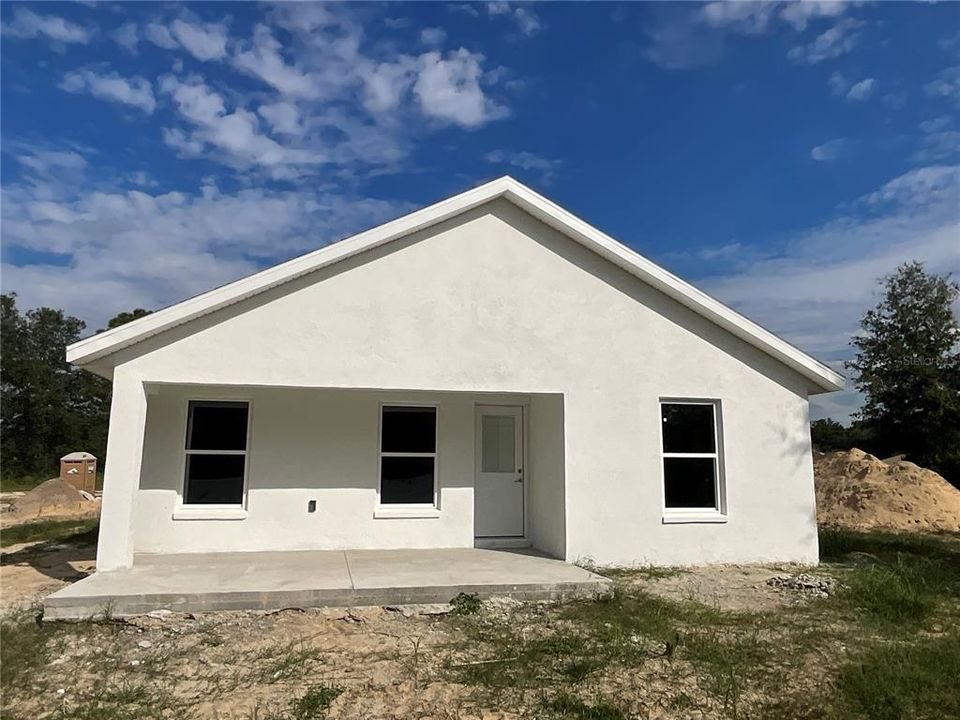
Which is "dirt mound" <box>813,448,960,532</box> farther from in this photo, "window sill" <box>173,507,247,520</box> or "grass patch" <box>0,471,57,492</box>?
"grass patch" <box>0,471,57,492</box>

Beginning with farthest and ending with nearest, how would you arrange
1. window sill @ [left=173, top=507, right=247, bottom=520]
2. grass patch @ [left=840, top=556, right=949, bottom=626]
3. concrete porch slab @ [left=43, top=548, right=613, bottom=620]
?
window sill @ [left=173, top=507, right=247, bottom=520] < grass patch @ [left=840, top=556, right=949, bottom=626] < concrete porch slab @ [left=43, top=548, right=613, bottom=620]

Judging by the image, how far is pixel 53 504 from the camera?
846 inches

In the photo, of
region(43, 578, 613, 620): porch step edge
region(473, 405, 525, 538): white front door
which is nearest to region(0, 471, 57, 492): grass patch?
region(473, 405, 525, 538): white front door

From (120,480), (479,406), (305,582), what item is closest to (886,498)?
(479,406)

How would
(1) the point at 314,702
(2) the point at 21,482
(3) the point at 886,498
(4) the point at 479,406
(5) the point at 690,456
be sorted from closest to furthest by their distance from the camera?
(1) the point at 314,702 < (5) the point at 690,456 < (4) the point at 479,406 < (3) the point at 886,498 < (2) the point at 21,482

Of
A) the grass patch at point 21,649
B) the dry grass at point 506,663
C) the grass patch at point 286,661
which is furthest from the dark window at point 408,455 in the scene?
the grass patch at point 21,649

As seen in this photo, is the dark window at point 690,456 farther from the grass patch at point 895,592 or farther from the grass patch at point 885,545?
the grass patch at point 885,545

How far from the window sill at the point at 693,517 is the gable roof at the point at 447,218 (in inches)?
104

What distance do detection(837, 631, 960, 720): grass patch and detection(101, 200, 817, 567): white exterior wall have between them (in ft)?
13.2

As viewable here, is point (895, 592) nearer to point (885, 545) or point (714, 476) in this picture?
point (714, 476)

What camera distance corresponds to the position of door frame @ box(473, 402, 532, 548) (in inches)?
437

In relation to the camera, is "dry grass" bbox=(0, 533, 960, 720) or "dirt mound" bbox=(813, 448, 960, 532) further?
"dirt mound" bbox=(813, 448, 960, 532)

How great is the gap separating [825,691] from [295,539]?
728 centimetres

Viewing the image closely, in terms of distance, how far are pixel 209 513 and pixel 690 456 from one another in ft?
23.6
